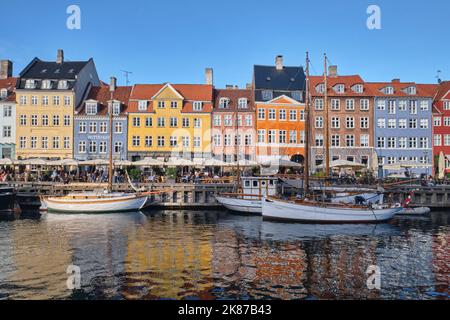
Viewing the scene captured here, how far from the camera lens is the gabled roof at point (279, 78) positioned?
51625 mm

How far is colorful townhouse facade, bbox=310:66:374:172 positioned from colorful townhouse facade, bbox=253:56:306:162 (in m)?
2.05

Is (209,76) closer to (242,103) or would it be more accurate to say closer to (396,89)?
(242,103)

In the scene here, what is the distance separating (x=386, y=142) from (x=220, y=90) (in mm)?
23386

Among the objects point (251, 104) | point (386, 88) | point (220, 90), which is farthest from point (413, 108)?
point (220, 90)

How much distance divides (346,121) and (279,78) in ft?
34.6

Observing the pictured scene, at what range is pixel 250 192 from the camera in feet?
110

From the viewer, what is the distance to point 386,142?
51688 mm

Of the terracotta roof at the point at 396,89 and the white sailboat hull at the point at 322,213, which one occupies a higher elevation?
the terracotta roof at the point at 396,89

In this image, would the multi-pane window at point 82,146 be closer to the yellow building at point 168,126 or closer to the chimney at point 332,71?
the yellow building at point 168,126

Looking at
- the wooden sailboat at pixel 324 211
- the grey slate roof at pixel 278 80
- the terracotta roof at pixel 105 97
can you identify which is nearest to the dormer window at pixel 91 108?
the terracotta roof at pixel 105 97

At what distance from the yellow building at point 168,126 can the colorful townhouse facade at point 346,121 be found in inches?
561

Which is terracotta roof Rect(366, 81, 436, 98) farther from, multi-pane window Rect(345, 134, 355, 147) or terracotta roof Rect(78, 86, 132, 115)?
terracotta roof Rect(78, 86, 132, 115)

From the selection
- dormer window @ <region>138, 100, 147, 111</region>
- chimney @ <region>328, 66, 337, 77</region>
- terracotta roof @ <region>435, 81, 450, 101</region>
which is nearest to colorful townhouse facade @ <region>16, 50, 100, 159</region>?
dormer window @ <region>138, 100, 147, 111</region>
